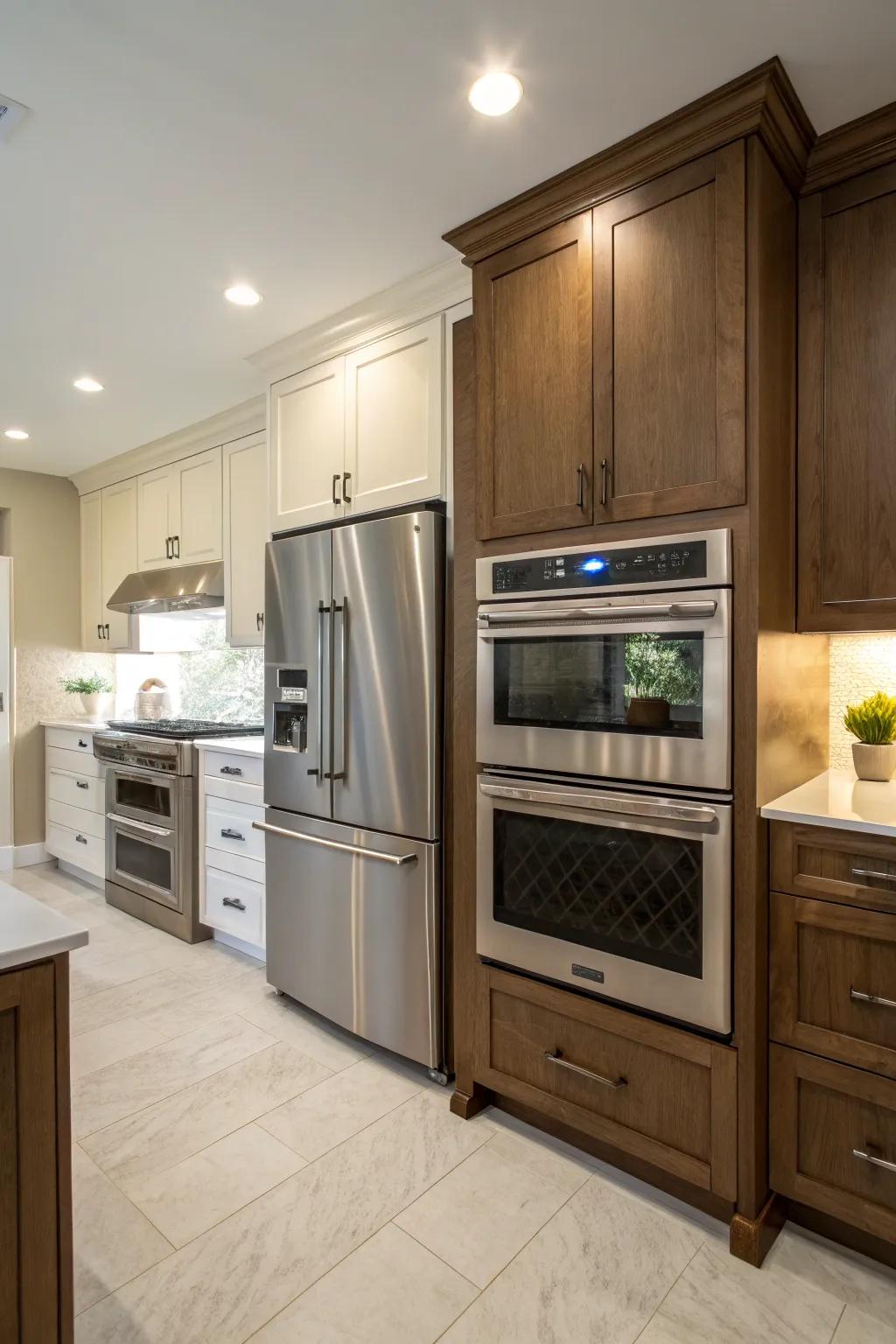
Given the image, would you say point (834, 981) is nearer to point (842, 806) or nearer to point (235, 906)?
point (842, 806)

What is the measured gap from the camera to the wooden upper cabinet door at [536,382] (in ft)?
6.26

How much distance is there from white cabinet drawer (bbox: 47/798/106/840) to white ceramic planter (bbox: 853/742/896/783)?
3.82m

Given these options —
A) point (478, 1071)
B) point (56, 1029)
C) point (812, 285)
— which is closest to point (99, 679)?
point (478, 1071)

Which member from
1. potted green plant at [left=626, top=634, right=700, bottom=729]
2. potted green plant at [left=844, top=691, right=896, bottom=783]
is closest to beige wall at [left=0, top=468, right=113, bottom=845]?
potted green plant at [left=626, top=634, right=700, bottom=729]

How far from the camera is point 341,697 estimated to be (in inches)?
97.7

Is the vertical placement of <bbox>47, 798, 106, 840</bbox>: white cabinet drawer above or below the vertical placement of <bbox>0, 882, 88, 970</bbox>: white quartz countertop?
below

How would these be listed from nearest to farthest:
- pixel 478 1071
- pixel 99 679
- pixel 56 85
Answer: pixel 56 85 → pixel 478 1071 → pixel 99 679

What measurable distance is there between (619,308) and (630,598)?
714mm

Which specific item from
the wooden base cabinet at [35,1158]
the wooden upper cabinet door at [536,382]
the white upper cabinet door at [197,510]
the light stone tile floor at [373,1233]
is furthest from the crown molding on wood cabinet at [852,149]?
the white upper cabinet door at [197,510]

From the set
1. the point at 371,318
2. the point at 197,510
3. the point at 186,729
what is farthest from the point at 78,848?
the point at 371,318

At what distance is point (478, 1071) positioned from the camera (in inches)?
84.4

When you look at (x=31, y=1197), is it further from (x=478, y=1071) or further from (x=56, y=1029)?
(x=478, y=1071)

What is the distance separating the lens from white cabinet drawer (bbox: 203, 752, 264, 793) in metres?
3.13

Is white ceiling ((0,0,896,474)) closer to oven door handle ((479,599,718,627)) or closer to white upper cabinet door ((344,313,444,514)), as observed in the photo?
white upper cabinet door ((344,313,444,514))
